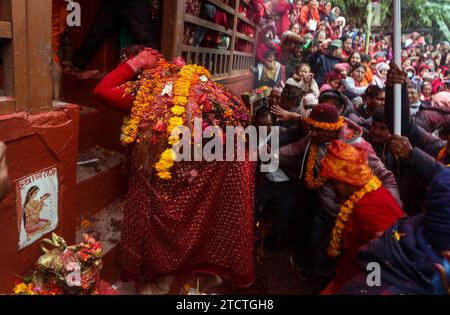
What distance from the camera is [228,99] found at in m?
2.58

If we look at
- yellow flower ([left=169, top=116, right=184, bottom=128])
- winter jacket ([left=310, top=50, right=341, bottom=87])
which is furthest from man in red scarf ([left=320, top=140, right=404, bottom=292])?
winter jacket ([left=310, top=50, right=341, bottom=87])

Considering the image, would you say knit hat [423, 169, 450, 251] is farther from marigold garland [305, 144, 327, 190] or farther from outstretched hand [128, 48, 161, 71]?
outstretched hand [128, 48, 161, 71]

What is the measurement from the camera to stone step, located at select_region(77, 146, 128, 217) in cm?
281

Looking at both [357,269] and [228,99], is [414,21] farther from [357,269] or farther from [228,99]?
[357,269]

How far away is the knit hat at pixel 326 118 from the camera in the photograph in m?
3.11

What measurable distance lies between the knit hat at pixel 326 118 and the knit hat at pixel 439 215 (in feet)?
5.02

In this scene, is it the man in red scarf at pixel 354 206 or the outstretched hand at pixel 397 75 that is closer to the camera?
the man in red scarf at pixel 354 206

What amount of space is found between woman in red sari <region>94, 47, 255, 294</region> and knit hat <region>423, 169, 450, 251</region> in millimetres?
1176

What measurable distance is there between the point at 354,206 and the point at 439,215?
81 cm

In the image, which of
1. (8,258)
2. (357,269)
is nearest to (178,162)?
(8,258)

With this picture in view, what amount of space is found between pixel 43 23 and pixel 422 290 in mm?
2293

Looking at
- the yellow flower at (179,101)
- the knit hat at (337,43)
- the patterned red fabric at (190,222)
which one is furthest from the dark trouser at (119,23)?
the knit hat at (337,43)

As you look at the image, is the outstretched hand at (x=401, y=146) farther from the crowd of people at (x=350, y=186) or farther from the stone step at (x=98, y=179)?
the stone step at (x=98, y=179)

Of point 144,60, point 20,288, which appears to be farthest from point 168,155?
point 20,288
